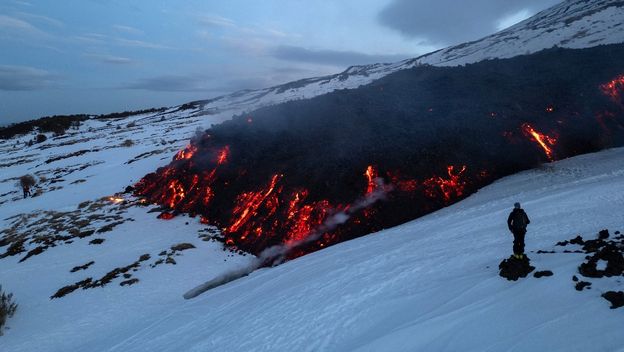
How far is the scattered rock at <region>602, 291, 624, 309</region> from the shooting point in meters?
7.23

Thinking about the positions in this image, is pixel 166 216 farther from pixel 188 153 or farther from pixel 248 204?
pixel 188 153

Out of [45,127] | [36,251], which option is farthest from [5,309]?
[45,127]

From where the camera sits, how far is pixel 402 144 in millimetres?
26844

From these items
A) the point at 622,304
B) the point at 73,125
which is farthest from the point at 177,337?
the point at 73,125

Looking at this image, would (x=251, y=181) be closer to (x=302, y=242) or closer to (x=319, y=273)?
(x=302, y=242)

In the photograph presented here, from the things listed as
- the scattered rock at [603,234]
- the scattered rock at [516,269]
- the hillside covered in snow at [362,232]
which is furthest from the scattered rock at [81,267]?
the scattered rock at [603,234]

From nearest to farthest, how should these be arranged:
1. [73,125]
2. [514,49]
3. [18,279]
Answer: [18,279] < [514,49] < [73,125]

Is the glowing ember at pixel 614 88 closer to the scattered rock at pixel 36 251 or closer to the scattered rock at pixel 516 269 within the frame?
the scattered rock at pixel 516 269

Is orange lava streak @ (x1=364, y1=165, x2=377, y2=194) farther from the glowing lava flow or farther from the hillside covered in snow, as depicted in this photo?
the glowing lava flow

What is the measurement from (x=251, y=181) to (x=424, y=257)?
16970 millimetres

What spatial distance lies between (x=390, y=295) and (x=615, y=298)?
5.52 metres

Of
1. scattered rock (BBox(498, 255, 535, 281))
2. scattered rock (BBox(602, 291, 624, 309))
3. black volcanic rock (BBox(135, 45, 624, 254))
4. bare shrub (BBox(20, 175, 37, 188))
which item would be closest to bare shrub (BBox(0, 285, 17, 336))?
black volcanic rock (BBox(135, 45, 624, 254))

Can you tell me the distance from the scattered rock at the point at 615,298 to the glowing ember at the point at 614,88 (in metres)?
30.5

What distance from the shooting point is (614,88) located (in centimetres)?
3116
